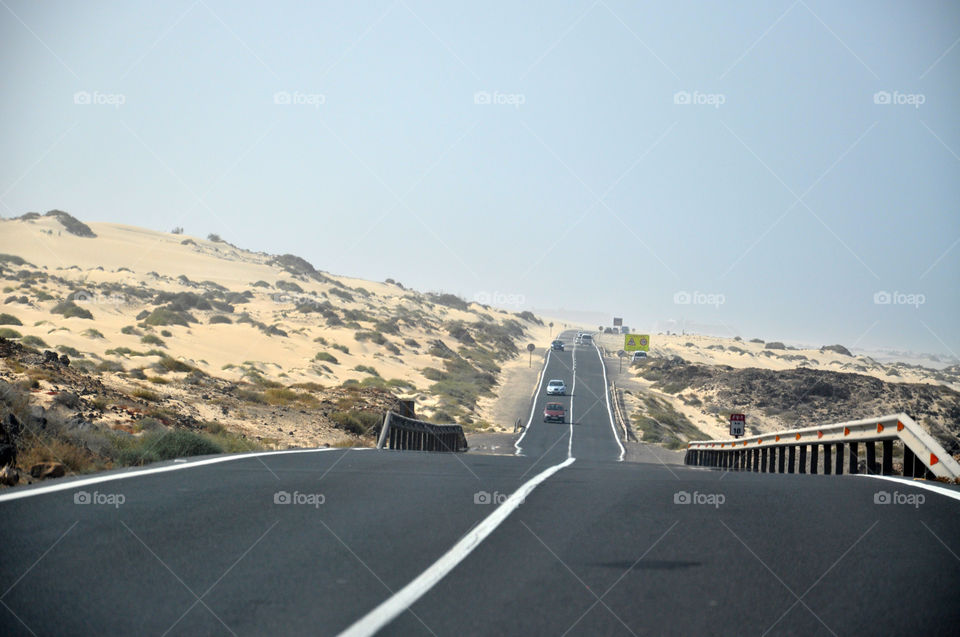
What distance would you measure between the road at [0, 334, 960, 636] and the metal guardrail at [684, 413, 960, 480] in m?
3.06

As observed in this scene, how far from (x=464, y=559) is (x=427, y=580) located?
1.86ft

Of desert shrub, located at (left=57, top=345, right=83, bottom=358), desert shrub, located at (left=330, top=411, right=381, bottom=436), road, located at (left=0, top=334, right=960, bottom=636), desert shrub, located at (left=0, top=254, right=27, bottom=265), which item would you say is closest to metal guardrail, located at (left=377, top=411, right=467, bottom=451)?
desert shrub, located at (left=330, top=411, right=381, bottom=436)

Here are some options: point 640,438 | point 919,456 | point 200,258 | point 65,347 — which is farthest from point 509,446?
point 200,258

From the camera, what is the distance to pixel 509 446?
45.7 meters

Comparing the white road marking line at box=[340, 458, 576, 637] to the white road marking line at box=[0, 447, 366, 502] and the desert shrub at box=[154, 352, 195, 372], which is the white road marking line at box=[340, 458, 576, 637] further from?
the desert shrub at box=[154, 352, 195, 372]

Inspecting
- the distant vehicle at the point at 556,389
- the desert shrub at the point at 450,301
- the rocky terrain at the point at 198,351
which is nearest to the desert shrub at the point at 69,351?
the rocky terrain at the point at 198,351

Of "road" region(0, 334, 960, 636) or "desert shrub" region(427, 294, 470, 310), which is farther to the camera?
"desert shrub" region(427, 294, 470, 310)

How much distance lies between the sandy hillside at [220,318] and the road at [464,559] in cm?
2283

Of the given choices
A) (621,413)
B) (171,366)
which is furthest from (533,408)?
(171,366)

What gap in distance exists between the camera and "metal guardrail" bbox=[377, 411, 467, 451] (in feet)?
68.2

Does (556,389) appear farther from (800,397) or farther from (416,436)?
(416,436)

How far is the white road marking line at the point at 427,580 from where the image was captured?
4.48 metres

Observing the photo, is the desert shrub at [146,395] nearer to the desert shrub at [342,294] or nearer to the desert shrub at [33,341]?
the desert shrub at [33,341]

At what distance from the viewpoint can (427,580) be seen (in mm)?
5301
